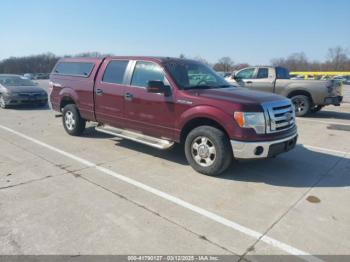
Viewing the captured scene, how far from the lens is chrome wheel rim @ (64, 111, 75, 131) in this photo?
312 inches

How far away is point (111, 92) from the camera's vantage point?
668 cm

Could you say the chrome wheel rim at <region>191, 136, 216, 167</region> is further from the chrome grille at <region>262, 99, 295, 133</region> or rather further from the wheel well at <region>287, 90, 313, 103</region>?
the wheel well at <region>287, 90, 313, 103</region>

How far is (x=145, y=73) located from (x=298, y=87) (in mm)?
7410

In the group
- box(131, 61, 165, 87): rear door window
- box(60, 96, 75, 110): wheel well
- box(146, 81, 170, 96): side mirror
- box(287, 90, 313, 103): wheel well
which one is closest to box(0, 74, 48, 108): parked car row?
box(60, 96, 75, 110): wheel well

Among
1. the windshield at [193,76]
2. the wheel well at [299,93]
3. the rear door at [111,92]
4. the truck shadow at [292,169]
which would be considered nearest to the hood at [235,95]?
the windshield at [193,76]

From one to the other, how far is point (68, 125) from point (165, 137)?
3.36m

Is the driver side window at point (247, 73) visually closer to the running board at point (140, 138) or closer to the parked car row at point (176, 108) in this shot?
the parked car row at point (176, 108)

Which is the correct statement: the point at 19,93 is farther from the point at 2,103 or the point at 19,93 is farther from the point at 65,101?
the point at 65,101

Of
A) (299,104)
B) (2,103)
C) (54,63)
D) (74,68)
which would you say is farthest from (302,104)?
(54,63)

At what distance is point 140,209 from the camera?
4.05 meters

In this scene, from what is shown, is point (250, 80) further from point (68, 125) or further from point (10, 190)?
point (10, 190)

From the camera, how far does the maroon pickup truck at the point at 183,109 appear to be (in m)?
4.91

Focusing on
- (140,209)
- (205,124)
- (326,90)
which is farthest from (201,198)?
(326,90)

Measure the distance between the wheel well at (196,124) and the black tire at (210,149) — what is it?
0.40 feet
